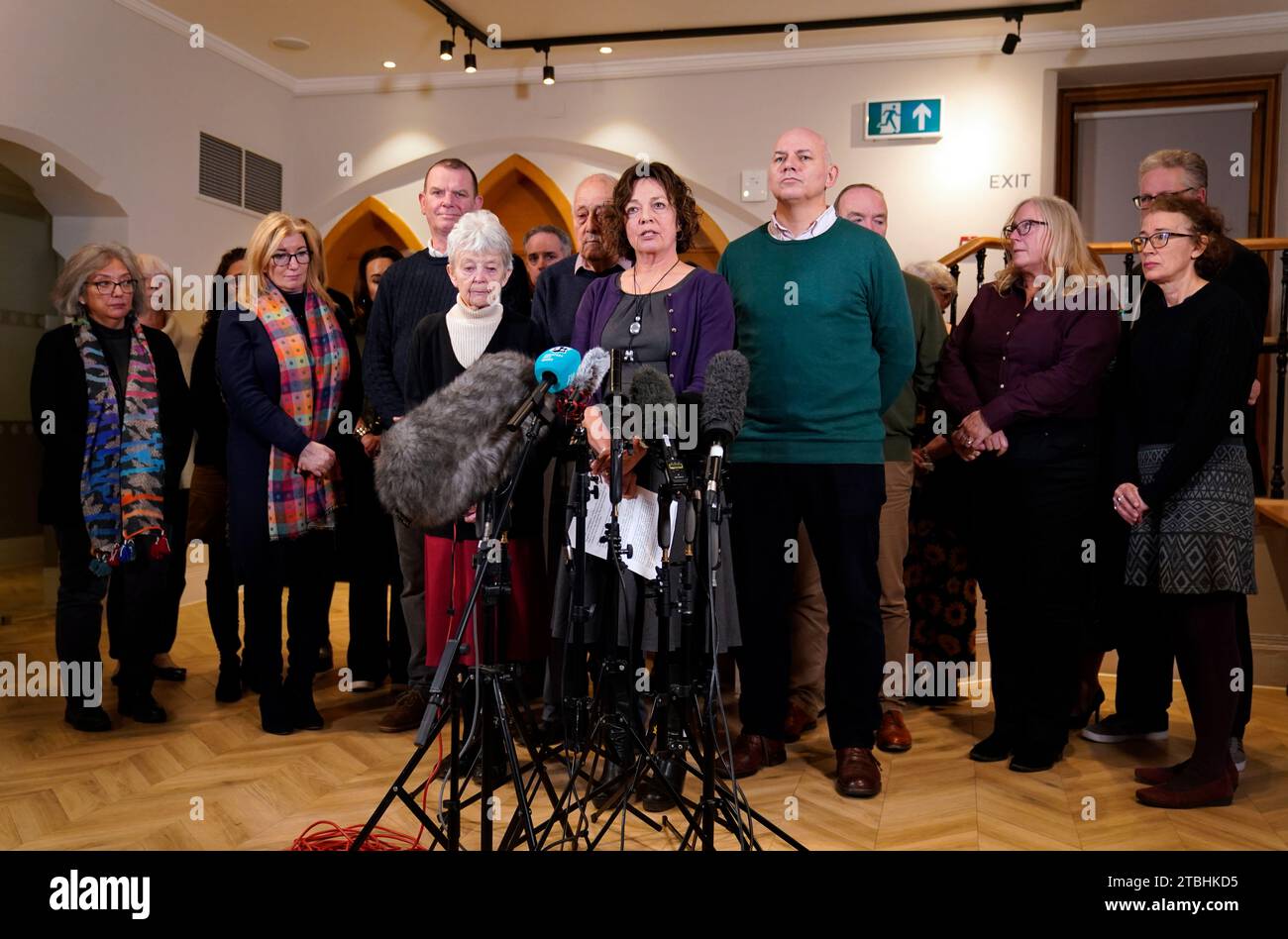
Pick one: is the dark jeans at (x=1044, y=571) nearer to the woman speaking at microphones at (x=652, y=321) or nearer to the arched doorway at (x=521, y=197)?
the woman speaking at microphones at (x=652, y=321)

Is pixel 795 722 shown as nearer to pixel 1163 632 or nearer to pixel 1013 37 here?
pixel 1163 632

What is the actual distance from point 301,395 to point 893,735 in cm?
209

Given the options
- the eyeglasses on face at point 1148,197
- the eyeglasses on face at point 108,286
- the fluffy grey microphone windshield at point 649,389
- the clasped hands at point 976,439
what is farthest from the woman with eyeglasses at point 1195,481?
the eyeglasses on face at point 108,286

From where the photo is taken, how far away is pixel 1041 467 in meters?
3.13

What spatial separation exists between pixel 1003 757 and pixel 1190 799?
550mm

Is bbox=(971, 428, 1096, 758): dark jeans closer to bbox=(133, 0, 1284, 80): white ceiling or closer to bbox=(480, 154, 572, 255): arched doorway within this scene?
bbox=(133, 0, 1284, 80): white ceiling

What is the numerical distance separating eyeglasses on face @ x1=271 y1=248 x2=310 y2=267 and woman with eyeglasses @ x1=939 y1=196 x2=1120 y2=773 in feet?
6.81

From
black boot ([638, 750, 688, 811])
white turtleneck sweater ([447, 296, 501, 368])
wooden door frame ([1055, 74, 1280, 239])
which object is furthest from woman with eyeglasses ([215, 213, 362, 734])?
wooden door frame ([1055, 74, 1280, 239])

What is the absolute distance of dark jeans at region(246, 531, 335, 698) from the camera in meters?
3.42

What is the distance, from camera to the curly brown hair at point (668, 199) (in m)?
2.78

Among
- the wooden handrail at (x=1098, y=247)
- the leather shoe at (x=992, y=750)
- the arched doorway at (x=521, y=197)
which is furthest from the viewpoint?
the arched doorway at (x=521, y=197)

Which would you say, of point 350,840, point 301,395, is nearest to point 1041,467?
point 350,840

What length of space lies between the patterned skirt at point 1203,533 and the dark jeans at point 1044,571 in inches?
7.0
